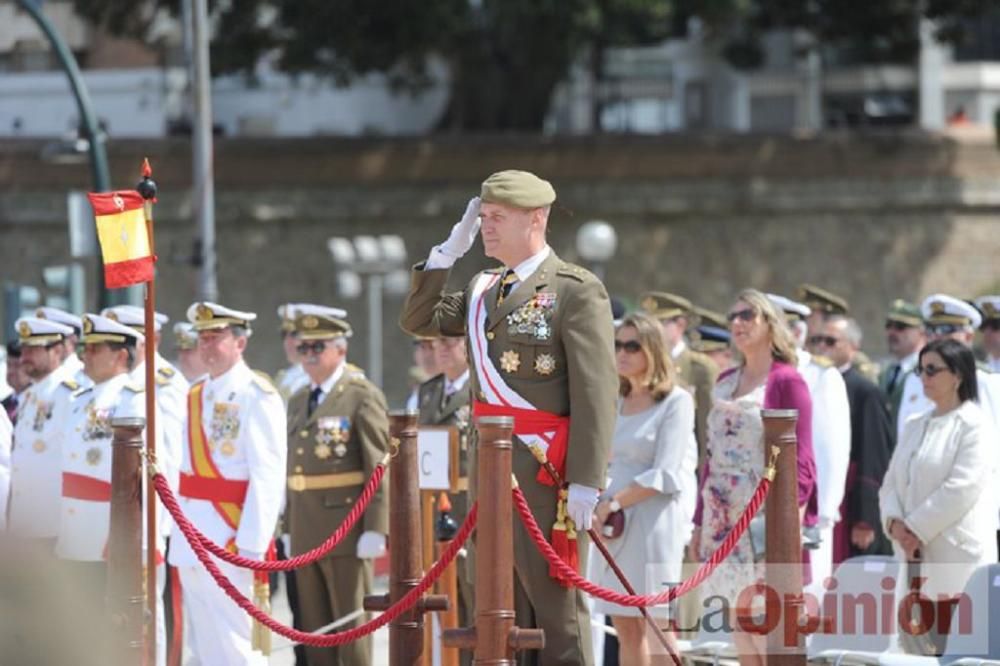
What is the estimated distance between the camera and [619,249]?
3450 centimetres

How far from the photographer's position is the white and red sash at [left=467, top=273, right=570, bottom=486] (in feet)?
23.3

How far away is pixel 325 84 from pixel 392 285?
26.2ft

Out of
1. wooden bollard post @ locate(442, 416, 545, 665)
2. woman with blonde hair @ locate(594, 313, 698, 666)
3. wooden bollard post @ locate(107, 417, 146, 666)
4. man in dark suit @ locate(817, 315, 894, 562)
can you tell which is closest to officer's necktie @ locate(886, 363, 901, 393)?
man in dark suit @ locate(817, 315, 894, 562)

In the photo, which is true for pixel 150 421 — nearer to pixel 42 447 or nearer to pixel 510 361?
pixel 510 361

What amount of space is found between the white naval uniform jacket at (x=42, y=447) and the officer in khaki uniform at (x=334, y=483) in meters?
1.18

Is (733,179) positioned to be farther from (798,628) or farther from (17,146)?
(798,628)

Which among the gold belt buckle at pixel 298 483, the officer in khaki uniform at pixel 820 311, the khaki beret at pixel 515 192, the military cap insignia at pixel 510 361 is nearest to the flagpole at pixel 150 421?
the military cap insignia at pixel 510 361

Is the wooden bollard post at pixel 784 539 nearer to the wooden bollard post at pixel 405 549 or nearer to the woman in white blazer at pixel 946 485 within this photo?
the wooden bollard post at pixel 405 549

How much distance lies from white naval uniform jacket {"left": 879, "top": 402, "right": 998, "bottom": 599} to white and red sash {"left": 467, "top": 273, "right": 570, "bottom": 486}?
89.7 inches

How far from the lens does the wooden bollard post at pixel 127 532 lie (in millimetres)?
7207

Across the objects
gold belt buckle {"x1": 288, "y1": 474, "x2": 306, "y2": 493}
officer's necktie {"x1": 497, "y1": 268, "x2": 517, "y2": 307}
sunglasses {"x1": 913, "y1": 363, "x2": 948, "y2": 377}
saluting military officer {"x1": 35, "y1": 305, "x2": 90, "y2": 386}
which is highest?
officer's necktie {"x1": 497, "y1": 268, "x2": 517, "y2": 307}

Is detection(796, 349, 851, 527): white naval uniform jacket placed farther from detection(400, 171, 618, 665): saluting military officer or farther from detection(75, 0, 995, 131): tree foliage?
detection(75, 0, 995, 131): tree foliage

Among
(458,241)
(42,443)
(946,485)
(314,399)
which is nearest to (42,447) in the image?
(42,443)

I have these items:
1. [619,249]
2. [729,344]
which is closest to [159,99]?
[619,249]
